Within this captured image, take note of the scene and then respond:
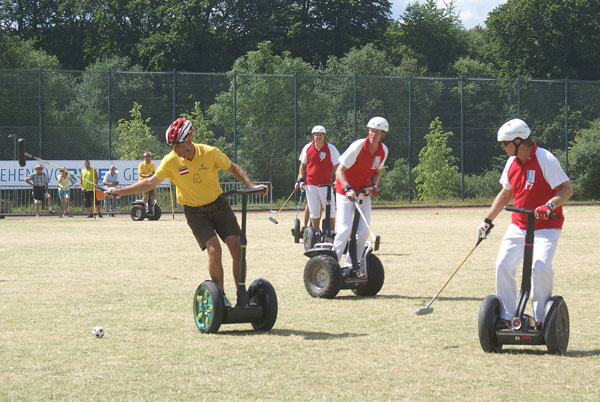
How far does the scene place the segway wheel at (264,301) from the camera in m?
9.06

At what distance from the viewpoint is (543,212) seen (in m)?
7.65

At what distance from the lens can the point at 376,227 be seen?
25.2m

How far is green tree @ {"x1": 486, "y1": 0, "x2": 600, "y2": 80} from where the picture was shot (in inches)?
2660

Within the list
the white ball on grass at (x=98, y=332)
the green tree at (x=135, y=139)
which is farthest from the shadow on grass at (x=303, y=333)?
the green tree at (x=135, y=139)

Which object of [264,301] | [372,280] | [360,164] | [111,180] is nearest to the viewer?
[264,301]

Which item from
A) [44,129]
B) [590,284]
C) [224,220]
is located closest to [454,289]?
[590,284]

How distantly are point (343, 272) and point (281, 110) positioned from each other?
2911 centimetres

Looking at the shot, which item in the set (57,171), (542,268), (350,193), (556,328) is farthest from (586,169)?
(556,328)

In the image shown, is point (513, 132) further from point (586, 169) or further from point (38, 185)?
point (586, 169)

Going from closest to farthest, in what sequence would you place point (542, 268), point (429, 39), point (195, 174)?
point (542, 268), point (195, 174), point (429, 39)

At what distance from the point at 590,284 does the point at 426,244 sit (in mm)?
6975

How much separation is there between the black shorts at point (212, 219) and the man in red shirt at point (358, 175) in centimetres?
264

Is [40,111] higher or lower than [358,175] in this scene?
higher

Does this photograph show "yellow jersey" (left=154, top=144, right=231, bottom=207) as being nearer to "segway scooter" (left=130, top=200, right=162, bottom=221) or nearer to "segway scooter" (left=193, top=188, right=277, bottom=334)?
"segway scooter" (left=193, top=188, right=277, bottom=334)
